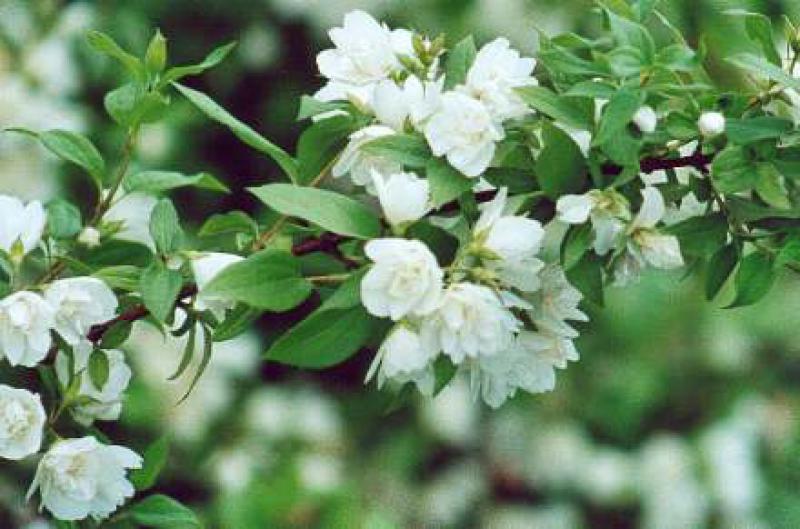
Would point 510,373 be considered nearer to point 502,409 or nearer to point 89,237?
point 89,237

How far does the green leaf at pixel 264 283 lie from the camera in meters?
0.92

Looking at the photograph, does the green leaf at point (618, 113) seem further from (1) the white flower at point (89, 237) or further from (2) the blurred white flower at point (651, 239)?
(1) the white flower at point (89, 237)

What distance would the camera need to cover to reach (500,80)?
99cm

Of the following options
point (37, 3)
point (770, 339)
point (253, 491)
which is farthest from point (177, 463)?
point (770, 339)

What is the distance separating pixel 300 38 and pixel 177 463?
2.59 ft

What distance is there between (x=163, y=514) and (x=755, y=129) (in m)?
0.50

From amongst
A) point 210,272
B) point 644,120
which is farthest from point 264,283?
point 644,120

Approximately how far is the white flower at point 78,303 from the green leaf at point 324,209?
0.13m

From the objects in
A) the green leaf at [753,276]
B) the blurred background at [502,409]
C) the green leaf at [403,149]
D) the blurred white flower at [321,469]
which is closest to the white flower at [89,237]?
the green leaf at [403,149]

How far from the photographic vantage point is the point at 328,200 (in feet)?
3.14

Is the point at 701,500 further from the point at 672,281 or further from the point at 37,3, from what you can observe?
the point at 37,3

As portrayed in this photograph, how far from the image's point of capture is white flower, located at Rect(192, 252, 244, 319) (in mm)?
963

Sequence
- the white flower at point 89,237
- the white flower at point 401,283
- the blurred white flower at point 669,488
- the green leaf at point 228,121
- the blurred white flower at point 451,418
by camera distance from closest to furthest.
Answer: the white flower at point 401,283
the green leaf at point 228,121
the white flower at point 89,237
the blurred white flower at point 669,488
the blurred white flower at point 451,418

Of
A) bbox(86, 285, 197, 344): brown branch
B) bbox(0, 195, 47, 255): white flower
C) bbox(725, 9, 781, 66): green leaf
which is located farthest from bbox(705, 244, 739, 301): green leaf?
bbox(0, 195, 47, 255): white flower
